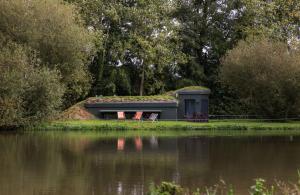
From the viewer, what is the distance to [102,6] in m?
53.8

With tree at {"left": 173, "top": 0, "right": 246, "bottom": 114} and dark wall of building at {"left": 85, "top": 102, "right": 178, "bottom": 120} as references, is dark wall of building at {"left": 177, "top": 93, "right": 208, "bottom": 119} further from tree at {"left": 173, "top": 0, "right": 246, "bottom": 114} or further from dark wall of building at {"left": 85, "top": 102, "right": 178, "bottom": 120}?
tree at {"left": 173, "top": 0, "right": 246, "bottom": 114}

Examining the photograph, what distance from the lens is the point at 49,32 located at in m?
41.8

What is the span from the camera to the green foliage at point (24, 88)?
120 feet

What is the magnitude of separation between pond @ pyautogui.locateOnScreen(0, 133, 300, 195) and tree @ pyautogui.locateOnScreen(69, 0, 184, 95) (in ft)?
75.0

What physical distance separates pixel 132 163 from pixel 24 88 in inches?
777

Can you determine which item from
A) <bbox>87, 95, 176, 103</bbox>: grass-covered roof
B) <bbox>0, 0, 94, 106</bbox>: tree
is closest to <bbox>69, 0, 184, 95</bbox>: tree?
<bbox>87, 95, 176, 103</bbox>: grass-covered roof

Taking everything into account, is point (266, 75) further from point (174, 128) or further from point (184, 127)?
point (174, 128)

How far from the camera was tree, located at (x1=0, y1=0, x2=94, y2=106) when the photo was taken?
131ft

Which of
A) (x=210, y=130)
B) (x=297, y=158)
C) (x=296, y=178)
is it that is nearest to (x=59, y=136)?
(x=210, y=130)

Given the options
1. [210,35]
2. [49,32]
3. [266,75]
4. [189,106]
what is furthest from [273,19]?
[49,32]

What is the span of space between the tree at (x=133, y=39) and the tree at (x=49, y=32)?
25.9 ft

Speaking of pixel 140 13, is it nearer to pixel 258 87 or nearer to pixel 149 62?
pixel 149 62

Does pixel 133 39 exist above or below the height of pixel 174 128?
above

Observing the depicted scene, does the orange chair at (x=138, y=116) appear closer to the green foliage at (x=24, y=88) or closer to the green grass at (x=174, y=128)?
the green grass at (x=174, y=128)
